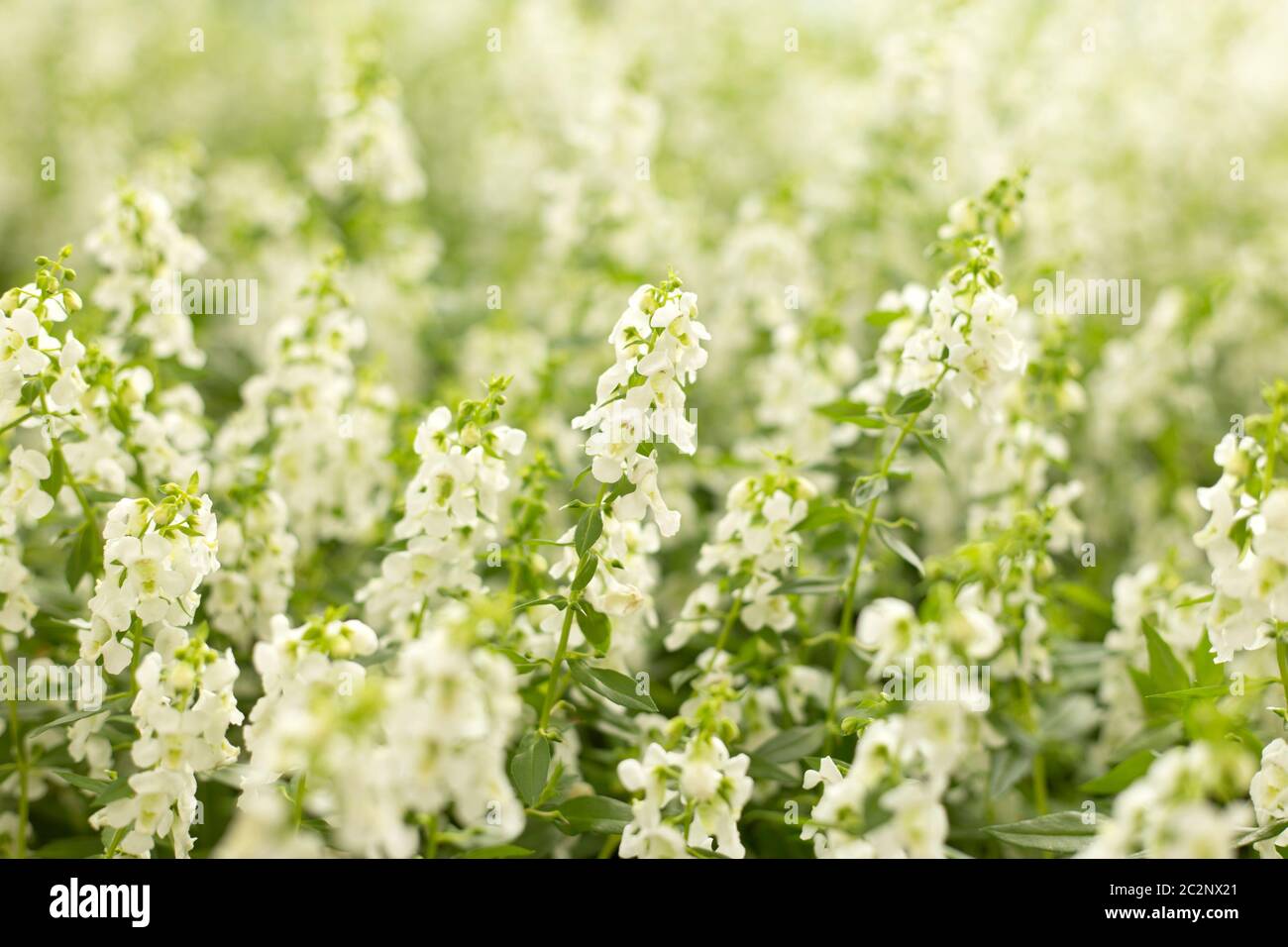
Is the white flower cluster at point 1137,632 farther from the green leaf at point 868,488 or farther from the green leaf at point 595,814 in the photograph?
the green leaf at point 595,814

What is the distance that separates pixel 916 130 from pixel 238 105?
12.7 ft

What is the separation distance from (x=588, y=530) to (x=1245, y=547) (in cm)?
99

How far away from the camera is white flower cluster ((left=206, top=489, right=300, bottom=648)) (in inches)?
86.6

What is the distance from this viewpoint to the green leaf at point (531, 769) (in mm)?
1728

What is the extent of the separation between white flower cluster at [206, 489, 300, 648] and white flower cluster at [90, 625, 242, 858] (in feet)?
1.61

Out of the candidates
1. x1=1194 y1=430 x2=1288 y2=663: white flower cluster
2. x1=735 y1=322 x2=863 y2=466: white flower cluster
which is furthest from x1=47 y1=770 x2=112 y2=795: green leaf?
x1=1194 y1=430 x2=1288 y2=663: white flower cluster

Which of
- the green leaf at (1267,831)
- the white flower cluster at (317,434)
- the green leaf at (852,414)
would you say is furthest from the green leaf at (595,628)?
the green leaf at (1267,831)

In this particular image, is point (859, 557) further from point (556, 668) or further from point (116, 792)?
point (116, 792)

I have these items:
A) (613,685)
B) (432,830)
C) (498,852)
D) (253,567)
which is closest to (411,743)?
(432,830)

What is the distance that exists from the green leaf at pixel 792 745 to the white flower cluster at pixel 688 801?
383mm

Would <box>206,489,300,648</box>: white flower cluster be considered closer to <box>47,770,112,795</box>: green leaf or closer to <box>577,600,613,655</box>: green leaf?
<box>47,770,112,795</box>: green leaf

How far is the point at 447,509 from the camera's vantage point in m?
1.87
